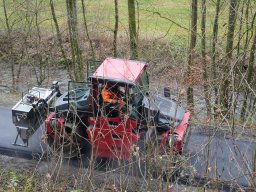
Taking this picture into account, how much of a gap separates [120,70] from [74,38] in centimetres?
756

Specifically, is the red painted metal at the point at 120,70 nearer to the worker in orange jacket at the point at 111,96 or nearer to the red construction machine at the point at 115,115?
the red construction machine at the point at 115,115

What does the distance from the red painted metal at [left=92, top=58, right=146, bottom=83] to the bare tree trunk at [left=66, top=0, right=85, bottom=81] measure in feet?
22.5

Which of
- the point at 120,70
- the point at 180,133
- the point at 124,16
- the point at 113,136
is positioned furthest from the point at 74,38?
the point at 180,133

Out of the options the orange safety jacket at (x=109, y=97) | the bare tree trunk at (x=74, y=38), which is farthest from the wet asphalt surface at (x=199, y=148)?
the bare tree trunk at (x=74, y=38)

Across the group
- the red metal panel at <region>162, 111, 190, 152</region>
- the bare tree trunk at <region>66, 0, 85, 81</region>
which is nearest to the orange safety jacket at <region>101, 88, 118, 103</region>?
the red metal panel at <region>162, 111, 190, 152</region>

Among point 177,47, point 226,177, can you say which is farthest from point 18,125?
point 177,47

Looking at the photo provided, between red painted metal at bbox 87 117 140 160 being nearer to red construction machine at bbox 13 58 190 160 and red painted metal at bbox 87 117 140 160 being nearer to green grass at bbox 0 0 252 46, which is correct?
red construction machine at bbox 13 58 190 160

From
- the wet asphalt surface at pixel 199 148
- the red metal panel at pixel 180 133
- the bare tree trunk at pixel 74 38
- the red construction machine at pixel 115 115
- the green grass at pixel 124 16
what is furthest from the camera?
the green grass at pixel 124 16

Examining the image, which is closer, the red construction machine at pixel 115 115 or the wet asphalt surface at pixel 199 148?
the red construction machine at pixel 115 115

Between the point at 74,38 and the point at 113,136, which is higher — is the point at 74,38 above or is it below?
above

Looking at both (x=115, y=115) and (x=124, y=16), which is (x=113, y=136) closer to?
(x=115, y=115)

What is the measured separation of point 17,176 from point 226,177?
407cm

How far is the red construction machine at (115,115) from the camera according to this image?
8.44m

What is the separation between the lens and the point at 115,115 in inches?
342
